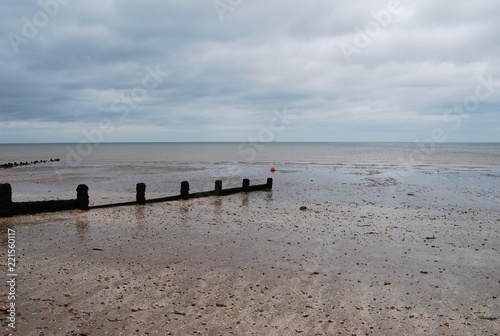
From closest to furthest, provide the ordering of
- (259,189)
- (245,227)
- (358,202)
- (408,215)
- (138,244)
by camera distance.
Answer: (138,244) < (245,227) < (408,215) < (358,202) < (259,189)

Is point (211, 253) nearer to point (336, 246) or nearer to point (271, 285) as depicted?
point (271, 285)

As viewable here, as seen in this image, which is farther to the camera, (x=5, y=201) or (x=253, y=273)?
(x=5, y=201)

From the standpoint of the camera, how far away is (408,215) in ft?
Answer: 55.5

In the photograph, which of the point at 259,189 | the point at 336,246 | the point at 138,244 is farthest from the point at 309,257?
the point at 259,189

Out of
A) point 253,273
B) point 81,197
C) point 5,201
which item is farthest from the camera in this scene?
point 81,197

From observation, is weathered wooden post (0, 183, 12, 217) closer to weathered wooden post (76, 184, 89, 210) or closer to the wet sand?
the wet sand

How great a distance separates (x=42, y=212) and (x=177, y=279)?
9.10 meters

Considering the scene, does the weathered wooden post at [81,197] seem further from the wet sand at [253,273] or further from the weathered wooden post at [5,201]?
the weathered wooden post at [5,201]

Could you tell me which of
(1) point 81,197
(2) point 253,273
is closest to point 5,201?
(1) point 81,197

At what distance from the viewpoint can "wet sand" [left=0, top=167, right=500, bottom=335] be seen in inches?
253

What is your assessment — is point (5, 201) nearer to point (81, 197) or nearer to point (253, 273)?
point (81, 197)

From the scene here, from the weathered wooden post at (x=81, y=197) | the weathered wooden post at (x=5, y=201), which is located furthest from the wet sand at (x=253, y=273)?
the weathered wooden post at (x=81, y=197)

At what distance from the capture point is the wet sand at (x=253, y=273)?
6438 millimetres

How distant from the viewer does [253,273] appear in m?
8.80
